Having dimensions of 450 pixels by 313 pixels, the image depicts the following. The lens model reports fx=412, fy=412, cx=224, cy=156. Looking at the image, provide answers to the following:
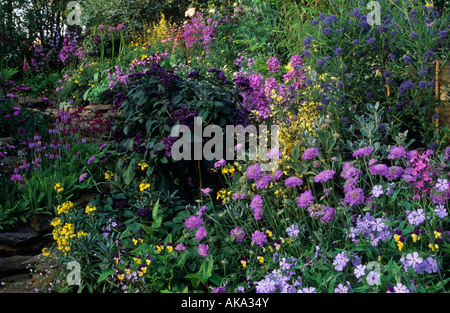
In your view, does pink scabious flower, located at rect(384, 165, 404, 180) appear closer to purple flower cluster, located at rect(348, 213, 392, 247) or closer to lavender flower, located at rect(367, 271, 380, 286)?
purple flower cluster, located at rect(348, 213, 392, 247)

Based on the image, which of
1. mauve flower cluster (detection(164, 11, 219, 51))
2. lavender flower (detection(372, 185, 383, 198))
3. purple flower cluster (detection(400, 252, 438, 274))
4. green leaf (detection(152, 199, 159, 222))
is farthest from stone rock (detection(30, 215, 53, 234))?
mauve flower cluster (detection(164, 11, 219, 51))

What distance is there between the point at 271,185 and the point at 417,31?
72.5 inches

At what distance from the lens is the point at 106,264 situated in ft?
9.42

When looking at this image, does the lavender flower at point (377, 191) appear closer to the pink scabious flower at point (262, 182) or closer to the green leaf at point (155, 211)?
the pink scabious flower at point (262, 182)

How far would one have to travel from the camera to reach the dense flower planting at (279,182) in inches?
93.3

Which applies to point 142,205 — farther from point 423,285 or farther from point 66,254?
point 423,285

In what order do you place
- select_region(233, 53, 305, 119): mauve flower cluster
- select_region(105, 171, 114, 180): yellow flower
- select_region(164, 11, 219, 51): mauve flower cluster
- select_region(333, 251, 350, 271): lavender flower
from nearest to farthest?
select_region(333, 251, 350, 271): lavender flower < select_region(105, 171, 114, 180): yellow flower < select_region(233, 53, 305, 119): mauve flower cluster < select_region(164, 11, 219, 51): mauve flower cluster

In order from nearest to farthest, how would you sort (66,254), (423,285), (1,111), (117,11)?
(423,285) < (66,254) < (1,111) < (117,11)

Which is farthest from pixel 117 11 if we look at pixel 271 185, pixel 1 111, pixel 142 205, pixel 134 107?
pixel 271 185

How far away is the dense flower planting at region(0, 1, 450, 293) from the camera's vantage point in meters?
2.37

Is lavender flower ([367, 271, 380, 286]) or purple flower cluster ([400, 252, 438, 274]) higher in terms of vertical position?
purple flower cluster ([400, 252, 438, 274])

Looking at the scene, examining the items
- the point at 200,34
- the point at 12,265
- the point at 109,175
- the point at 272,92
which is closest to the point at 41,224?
the point at 12,265

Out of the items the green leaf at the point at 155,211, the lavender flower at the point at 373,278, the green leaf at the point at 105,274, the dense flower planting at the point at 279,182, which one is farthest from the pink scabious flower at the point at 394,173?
the green leaf at the point at 105,274
